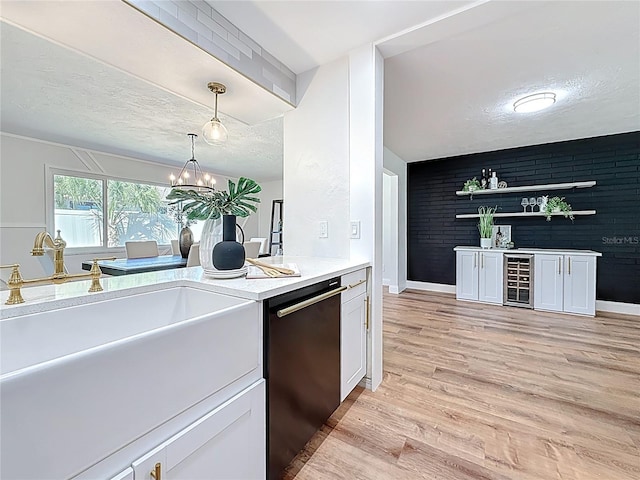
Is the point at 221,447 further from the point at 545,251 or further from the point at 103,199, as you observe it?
the point at 103,199

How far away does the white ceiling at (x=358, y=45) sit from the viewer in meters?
1.69

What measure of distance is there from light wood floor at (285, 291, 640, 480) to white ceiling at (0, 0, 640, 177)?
2406mm

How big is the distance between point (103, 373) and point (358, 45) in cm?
236

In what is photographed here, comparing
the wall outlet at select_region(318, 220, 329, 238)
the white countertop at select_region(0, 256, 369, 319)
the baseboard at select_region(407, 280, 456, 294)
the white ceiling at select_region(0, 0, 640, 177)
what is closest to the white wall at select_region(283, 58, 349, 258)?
the wall outlet at select_region(318, 220, 329, 238)

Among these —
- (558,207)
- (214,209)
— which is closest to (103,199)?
(214,209)

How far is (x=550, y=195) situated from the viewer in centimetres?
439

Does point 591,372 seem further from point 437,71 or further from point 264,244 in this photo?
point 264,244

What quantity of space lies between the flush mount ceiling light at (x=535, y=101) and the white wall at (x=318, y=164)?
6.64ft

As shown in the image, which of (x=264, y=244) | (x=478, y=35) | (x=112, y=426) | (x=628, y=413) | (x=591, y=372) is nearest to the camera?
(x=112, y=426)

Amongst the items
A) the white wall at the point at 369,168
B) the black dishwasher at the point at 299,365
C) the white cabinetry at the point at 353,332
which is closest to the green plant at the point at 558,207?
the white wall at the point at 369,168

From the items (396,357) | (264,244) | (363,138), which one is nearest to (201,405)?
(363,138)

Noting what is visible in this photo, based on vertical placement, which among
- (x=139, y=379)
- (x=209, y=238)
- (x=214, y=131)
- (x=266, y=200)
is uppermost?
(x=266, y=200)

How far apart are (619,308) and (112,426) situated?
225 inches

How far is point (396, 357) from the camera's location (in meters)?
2.57
